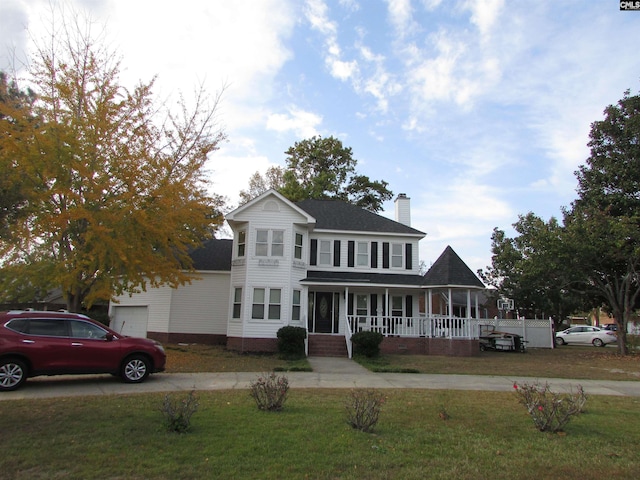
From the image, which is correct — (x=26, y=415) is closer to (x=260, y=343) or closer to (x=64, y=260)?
(x=64, y=260)

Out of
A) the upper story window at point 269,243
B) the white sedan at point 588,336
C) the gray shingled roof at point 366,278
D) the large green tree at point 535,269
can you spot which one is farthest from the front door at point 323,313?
the white sedan at point 588,336

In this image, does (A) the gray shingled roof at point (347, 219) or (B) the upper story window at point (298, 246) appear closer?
(B) the upper story window at point (298, 246)

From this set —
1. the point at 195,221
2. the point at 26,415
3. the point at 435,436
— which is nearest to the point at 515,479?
the point at 435,436

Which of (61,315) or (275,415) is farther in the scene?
(61,315)

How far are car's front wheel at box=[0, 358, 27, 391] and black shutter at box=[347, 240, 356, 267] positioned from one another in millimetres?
16545

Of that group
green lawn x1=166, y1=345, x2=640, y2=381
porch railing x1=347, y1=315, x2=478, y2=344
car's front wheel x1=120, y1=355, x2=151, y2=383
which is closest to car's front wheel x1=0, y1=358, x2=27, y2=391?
car's front wheel x1=120, y1=355, x2=151, y2=383

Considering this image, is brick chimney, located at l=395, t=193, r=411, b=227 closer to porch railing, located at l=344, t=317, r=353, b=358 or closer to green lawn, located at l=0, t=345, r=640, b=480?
porch railing, located at l=344, t=317, r=353, b=358

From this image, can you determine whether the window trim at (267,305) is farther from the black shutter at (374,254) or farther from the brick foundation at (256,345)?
the black shutter at (374,254)

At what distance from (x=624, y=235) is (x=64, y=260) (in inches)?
928

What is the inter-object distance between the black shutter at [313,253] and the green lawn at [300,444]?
15.6 m

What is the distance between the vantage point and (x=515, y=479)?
17.1 ft

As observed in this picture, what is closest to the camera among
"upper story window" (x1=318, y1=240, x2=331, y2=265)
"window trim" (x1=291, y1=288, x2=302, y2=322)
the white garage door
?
"window trim" (x1=291, y1=288, x2=302, y2=322)

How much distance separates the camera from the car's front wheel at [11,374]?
33.2 ft

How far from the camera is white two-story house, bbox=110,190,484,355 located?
2162cm
